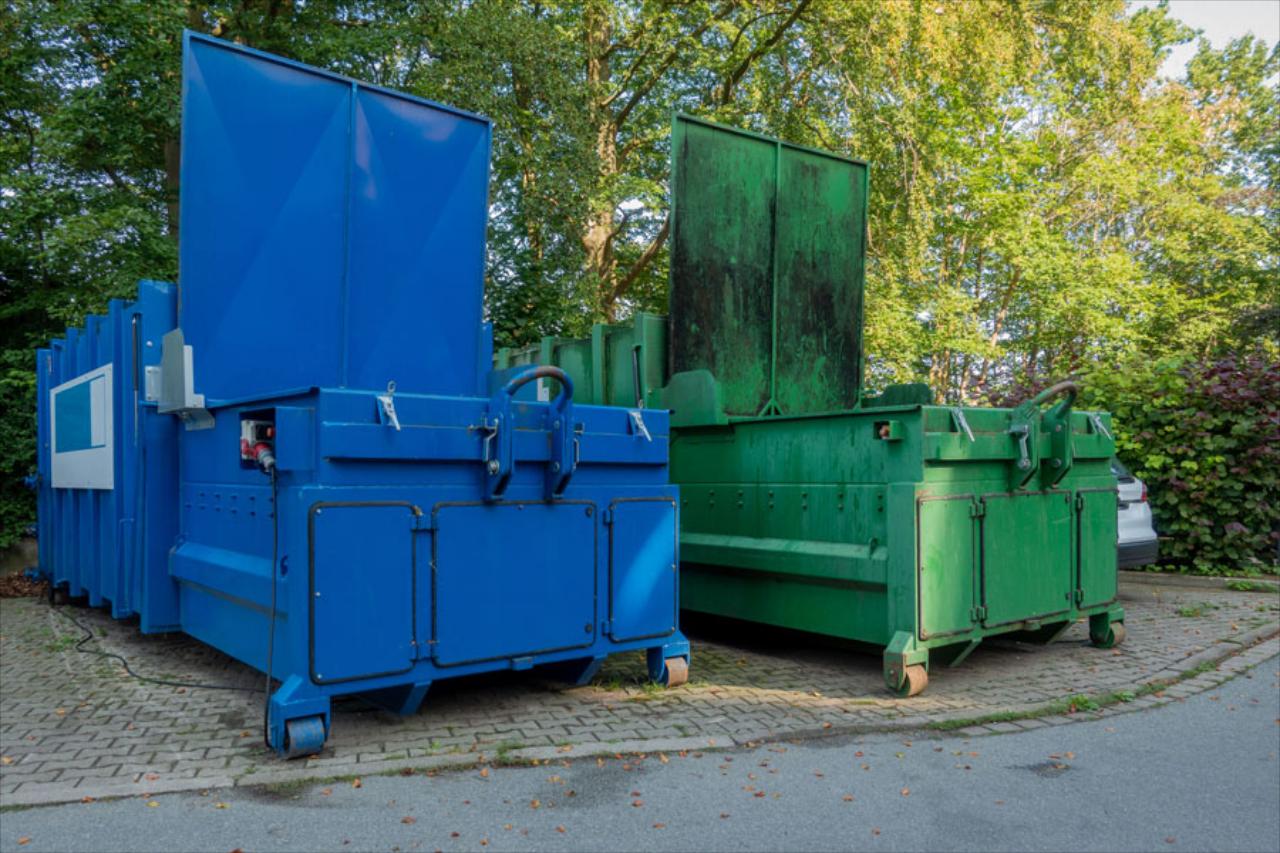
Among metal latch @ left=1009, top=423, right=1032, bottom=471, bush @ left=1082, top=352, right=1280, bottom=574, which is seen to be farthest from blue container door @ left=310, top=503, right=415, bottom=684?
bush @ left=1082, top=352, right=1280, bottom=574

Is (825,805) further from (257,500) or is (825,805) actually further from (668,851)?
(257,500)

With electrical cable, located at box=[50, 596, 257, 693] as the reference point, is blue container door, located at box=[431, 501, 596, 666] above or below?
above

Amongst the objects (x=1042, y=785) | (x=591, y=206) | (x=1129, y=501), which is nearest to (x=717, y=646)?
(x=1042, y=785)

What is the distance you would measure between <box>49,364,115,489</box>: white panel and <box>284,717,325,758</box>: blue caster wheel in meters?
3.26

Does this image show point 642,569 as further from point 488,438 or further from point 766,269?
point 766,269

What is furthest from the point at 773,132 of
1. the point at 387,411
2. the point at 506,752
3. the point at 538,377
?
the point at 506,752

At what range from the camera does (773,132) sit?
57.6 feet

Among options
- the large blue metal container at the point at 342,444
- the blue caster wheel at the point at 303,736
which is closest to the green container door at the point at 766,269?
the large blue metal container at the point at 342,444

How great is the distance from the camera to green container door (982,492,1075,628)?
6039 mm

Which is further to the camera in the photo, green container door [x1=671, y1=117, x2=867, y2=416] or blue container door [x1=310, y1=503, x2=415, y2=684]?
green container door [x1=671, y1=117, x2=867, y2=416]

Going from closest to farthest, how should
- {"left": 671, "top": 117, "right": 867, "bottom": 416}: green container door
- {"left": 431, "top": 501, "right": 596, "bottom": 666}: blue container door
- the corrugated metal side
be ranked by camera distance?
1. {"left": 431, "top": 501, "right": 596, "bottom": 666}: blue container door
2. the corrugated metal side
3. {"left": 671, "top": 117, "right": 867, "bottom": 416}: green container door

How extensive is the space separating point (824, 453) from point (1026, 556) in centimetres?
152

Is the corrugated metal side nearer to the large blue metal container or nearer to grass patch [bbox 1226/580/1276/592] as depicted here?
the large blue metal container

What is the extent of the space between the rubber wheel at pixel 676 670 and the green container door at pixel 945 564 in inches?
57.6
